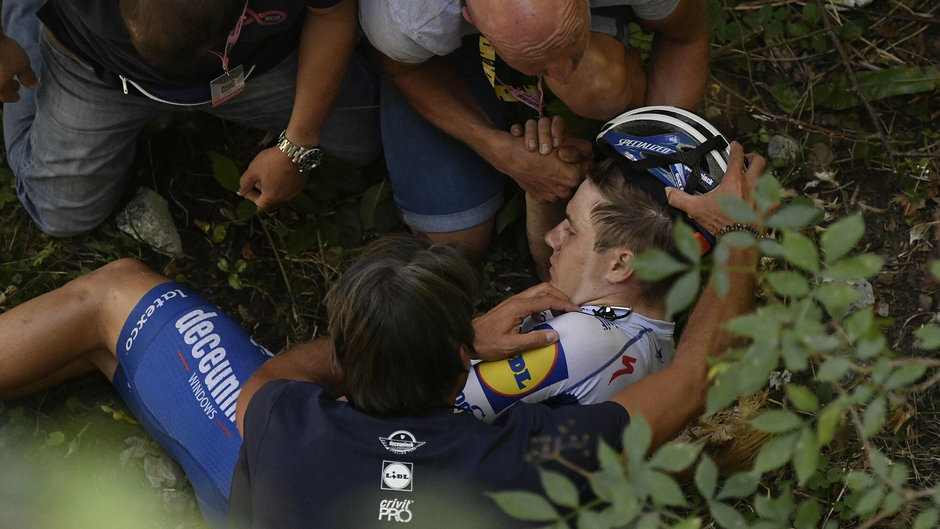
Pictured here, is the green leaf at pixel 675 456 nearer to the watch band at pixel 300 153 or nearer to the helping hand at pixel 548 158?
the helping hand at pixel 548 158

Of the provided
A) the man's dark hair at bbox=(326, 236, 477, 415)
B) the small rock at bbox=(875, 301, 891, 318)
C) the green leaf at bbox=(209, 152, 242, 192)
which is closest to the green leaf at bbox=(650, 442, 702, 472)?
the man's dark hair at bbox=(326, 236, 477, 415)

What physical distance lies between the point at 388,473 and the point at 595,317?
3.10 feet

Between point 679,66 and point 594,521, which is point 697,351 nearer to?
point 679,66

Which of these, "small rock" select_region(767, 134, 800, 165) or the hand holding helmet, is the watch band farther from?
"small rock" select_region(767, 134, 800, 165)

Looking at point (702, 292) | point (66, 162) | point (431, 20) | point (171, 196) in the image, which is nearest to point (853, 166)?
point (702, 292)

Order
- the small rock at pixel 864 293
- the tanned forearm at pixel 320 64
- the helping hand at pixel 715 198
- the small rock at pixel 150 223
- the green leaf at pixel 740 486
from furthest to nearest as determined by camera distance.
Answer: the small rock at pixel 150 223, the small rock at pixel 864 293, the tanned forearm at pixel 320 64, the helping hand at pixel 715 198, the green leaf at pixel 740 486

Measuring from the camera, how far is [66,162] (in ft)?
11.3

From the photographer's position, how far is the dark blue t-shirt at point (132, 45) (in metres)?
2.70

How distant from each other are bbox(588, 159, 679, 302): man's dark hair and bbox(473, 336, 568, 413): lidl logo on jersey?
431 mm

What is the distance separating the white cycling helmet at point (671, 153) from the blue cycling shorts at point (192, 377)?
1.43 metres

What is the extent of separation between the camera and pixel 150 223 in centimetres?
378

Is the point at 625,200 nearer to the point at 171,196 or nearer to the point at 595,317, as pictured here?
the point at 595,317

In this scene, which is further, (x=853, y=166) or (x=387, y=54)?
(x=853, y=166)

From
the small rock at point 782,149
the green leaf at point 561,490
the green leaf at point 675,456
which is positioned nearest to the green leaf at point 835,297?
the green leaf at point 675,456
